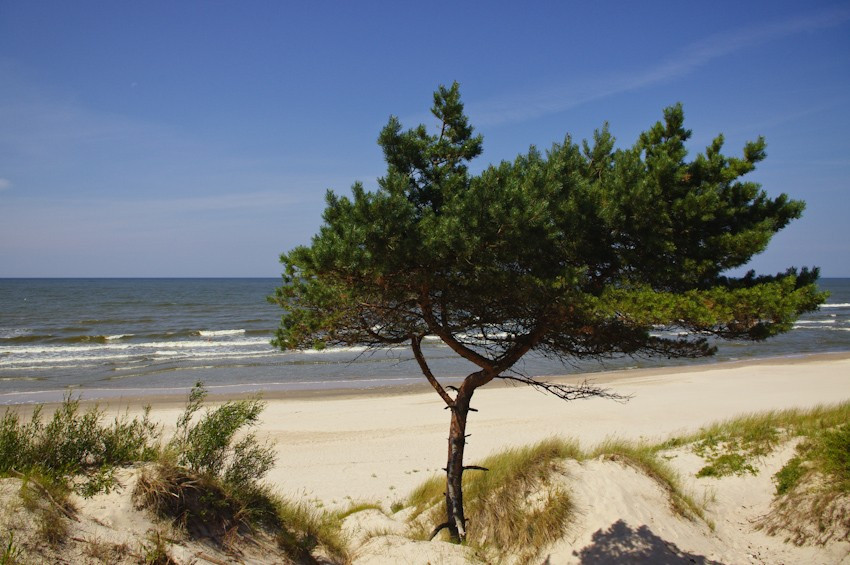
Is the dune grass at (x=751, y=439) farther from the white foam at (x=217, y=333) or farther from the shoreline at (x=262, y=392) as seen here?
the white foam at (x=217, y=333)

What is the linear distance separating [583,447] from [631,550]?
18.2ft

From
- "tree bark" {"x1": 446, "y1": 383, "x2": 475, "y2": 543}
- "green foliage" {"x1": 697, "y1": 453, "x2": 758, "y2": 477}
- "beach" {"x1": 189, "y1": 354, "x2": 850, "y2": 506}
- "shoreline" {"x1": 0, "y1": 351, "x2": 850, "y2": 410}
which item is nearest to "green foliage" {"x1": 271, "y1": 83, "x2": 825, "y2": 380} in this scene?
"tree bark" {"x1": 446, "y1": 383, "x2": 475, "y2": 543}

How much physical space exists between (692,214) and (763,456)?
207 inches

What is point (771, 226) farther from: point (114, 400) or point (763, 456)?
point (114, 400)

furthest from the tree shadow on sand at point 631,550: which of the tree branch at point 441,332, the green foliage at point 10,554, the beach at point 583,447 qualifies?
the green foliage at point 10,554

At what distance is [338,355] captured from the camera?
29.5 meters

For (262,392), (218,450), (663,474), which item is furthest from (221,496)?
(262,392)

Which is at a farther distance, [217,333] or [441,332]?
[217,333]

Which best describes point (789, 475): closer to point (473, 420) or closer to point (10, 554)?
point (10, 554)

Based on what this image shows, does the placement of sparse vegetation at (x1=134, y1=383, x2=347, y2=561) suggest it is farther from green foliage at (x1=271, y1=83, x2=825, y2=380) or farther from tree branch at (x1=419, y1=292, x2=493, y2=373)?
tree branch at (x1=419, y1=292, x2=493, y2=373)

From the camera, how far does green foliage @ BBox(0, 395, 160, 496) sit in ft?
16.5

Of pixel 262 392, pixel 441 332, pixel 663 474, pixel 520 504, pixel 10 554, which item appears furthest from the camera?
pixel 262 392

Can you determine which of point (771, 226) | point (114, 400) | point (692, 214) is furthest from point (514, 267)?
point (114, 400)

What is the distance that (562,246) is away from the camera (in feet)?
20.0
